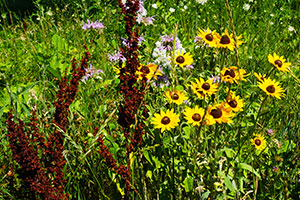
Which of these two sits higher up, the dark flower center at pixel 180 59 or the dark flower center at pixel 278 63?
the dark flower center at pixel 180 59

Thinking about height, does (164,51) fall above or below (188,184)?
above

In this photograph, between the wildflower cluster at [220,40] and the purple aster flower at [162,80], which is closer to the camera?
the wildflower cluster at [220,40]

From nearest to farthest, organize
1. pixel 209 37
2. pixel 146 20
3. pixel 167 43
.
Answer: pixel 209 37 < pixel 167 43 < pixel 146 20

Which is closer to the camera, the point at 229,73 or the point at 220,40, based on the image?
the point at 229,73

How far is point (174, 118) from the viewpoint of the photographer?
1408 millimetres

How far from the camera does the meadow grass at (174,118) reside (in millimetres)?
1530

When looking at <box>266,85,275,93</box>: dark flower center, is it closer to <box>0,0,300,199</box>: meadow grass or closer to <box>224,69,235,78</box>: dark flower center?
<box>0,0,300,199</box>: meadow grass

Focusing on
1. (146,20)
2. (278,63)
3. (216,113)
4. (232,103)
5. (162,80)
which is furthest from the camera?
(146,20)

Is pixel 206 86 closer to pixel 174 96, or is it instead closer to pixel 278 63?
pixel 174 96

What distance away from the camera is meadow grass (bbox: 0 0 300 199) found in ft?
5.02

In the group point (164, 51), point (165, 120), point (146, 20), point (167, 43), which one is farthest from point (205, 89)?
point (146, 20)

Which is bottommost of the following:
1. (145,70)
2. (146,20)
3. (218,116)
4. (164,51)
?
(218,116)

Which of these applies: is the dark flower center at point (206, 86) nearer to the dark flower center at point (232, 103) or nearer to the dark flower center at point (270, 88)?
the dark flower center at point (232, 103)

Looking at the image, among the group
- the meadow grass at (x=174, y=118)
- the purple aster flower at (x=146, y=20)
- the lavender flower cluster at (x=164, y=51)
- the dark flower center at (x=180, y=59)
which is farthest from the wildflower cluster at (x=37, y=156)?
the purple aster flower at (x=146, y=20)
